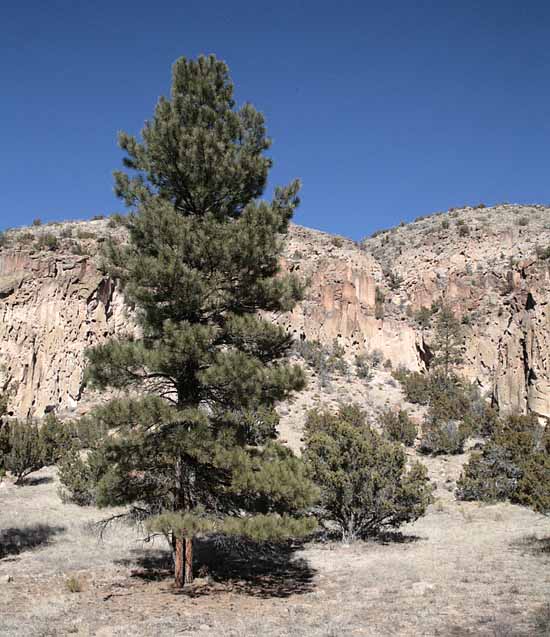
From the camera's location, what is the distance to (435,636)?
6734 mm

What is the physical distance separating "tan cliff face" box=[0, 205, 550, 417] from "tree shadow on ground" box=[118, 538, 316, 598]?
5639mm

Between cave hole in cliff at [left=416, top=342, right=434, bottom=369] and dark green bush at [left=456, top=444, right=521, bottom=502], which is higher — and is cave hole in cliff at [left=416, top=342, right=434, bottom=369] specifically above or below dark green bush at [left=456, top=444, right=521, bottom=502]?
above

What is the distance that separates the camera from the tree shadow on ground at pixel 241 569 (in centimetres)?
964

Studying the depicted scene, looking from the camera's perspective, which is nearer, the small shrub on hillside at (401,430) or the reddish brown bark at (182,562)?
the reddish brown bark at (182,562)

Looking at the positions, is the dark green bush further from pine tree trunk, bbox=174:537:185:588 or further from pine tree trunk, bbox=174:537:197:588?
pine tree trunk, bbox=174:537:185:588

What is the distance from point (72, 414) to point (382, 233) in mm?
45025

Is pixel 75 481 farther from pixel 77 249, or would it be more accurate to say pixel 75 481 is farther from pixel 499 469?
pixel 77 249

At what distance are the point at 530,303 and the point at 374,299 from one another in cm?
1395

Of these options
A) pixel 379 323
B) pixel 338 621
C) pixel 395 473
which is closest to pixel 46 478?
pixel 395 473

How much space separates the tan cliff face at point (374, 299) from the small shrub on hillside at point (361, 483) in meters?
6.70

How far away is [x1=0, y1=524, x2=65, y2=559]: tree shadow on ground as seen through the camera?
517 inches

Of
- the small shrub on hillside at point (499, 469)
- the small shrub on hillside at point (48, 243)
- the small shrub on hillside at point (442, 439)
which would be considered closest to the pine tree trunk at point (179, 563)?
the small shrub on hillside at point (499, 469)

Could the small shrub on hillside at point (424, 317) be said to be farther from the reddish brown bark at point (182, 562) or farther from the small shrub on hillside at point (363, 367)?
the reddish brown bark at point (182, 562)

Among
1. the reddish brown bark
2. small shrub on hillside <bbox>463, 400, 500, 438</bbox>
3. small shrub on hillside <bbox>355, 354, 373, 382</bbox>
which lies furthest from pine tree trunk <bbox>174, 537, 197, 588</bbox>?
small shrub on hillside <bbox>355, 354, 373, 382</bbox>
